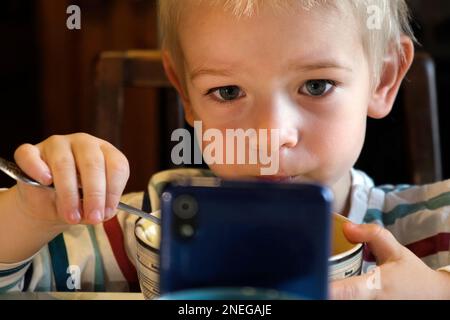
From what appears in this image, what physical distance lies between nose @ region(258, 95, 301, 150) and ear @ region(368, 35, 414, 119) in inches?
5.5

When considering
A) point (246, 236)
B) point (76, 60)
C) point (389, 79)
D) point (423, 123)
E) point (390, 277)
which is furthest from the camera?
point (76, 60)

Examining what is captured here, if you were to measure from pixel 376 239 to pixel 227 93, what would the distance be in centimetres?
18

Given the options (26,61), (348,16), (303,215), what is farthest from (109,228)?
(26,61)

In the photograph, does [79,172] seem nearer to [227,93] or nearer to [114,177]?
[114,177]

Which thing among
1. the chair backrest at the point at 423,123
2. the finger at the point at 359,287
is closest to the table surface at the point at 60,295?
the finger at the point at 359,287

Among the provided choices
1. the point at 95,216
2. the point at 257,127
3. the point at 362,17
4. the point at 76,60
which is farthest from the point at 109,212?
the point at 76,60

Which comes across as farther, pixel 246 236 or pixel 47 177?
pixel 47 177

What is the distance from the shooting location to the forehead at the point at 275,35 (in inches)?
20.2

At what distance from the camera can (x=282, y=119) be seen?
0.51 m

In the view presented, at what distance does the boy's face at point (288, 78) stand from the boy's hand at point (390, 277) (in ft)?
0.32

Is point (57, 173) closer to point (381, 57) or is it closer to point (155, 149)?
point (381, 57)

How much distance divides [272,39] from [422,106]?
0.33 meters

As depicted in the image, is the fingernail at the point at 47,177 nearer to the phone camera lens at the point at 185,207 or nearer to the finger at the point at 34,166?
the finger at the point at 34,166

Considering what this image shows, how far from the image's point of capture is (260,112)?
509 mm
